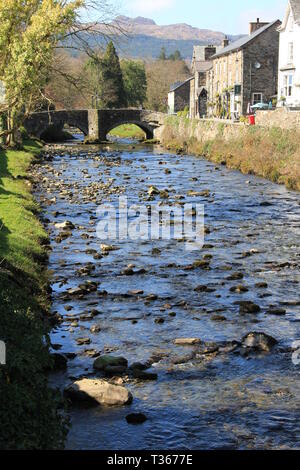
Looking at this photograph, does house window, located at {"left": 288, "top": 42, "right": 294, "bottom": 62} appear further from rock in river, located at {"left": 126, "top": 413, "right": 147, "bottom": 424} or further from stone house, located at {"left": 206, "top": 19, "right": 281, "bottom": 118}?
rock in river, located at {"left": 126, "top": 413, "right": 147, "bottom": 424}

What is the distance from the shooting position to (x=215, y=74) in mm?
80562

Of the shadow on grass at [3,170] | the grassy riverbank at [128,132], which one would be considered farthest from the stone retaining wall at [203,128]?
the shadow on grass at [3,170]

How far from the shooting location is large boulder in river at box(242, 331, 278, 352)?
12.0m

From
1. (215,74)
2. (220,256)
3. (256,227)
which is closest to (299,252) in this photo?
(220,256)

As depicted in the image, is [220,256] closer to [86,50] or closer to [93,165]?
[86,50]

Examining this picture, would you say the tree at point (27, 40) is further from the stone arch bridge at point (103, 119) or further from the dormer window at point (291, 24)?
the stone arch bridge at point (103, 119)

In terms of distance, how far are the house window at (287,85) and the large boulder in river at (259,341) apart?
155 feet

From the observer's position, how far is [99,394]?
32.0 feet

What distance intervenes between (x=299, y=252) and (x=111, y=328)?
8296 millimetres

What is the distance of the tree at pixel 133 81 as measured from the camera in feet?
341
